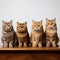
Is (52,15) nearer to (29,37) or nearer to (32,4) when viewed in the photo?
(32,4)

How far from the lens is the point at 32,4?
169 centimetres

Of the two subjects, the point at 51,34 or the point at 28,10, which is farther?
the point at 28,10

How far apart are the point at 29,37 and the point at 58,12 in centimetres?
47

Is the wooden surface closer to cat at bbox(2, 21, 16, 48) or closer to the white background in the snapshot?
cat at bbox(2, 21, 16, 48)

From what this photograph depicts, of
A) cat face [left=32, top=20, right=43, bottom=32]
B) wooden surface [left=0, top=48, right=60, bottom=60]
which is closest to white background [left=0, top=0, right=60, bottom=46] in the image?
cat face [left=32, top=20, right=43, bottom=32]

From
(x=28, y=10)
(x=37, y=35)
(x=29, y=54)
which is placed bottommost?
(x=29, y=54)

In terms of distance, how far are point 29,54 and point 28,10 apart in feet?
1.96

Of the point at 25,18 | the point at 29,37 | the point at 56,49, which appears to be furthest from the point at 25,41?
the point at 25,18

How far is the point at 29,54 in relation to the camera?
124 centimetres

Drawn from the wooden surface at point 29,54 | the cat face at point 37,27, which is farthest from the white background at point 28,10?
the wooden surface at point 29,54

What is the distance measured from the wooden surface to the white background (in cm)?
47

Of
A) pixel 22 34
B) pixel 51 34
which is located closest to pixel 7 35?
pixel 22 34

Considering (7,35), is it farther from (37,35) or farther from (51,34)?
(51,34)

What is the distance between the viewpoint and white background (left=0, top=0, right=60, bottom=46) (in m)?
1.67
